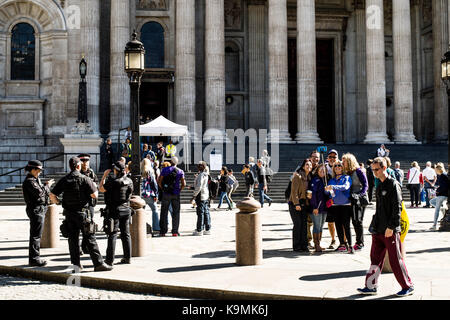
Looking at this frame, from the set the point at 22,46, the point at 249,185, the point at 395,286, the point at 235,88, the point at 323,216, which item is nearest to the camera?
the point at 395,286

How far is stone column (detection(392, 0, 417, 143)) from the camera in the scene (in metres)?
30.8

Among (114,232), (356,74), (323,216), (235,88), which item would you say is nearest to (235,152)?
(235,88)

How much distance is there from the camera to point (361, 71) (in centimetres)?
3569

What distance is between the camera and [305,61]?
29.8 metres

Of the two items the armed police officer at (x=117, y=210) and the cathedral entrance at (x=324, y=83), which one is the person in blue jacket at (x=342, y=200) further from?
the cathedral entrance at (x=324, y=83)

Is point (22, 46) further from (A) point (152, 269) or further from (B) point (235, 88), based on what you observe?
(A) point (152, 269)

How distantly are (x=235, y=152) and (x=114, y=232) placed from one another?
1964cm

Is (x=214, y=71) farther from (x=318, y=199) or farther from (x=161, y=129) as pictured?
(x=318, y=199)

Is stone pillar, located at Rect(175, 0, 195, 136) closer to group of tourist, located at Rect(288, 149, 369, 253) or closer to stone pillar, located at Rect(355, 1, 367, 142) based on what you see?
stone pillar, located at Rect(355, 1, 367, 142)

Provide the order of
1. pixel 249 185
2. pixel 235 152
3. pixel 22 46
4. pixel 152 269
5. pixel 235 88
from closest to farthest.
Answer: pixel 152 269 → pixel 249 185 → pixel 235 152 → pixel 22 46 → pixel 235 88

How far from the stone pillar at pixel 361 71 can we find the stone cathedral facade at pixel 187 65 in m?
0.76

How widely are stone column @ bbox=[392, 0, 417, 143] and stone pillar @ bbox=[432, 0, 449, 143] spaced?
383cm

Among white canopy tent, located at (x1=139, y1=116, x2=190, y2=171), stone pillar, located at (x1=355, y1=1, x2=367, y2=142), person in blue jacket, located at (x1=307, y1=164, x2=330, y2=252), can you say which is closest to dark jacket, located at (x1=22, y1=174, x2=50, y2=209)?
person in blue jacket, located at (x1=307, y1=164, x2=330, y2=252)

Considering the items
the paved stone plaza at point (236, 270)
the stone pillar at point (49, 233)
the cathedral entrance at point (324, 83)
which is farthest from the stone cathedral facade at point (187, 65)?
the stone pillar at point (49, 233)
